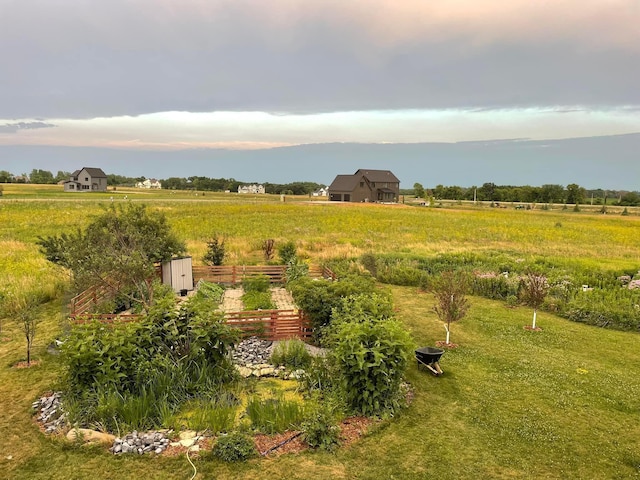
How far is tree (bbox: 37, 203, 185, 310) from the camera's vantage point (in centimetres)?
1085

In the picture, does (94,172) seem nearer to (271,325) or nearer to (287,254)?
(287,254)

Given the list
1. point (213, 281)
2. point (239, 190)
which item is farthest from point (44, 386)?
point (239, 190)

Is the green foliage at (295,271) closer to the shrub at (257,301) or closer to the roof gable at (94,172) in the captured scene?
the shrub at (257,301)

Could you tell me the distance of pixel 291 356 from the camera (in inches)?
400

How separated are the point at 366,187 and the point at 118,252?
84271 millimetres

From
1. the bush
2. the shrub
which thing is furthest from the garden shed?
the bush

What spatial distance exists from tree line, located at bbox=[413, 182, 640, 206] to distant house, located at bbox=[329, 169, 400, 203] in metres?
19.5

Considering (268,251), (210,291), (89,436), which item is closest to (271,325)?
(89,436)

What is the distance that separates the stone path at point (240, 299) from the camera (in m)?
14.8

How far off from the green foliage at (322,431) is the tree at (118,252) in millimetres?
5335

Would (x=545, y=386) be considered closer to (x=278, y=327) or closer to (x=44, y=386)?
(x=278, y=327)

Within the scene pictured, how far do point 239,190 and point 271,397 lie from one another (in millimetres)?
164430

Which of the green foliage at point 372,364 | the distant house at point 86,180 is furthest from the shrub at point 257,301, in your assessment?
the distant house at point 86,180

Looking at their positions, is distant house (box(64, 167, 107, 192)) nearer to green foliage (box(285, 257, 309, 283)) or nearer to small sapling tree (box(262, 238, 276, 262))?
small sapling tree (box(262, 238, 276, 262))
